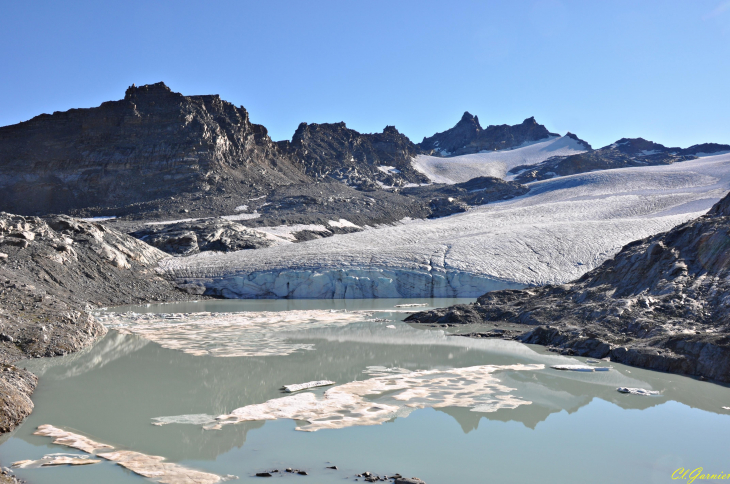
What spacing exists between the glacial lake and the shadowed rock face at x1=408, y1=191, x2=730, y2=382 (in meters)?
0.77

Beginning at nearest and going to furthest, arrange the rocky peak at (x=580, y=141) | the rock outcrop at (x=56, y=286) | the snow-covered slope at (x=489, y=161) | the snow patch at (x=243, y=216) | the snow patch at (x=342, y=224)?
the rock outcrop at (x=56, y=286) → the snow patch at (x=342, y=224) → the snow patch at (x=243, y=216) → the snow-covered slope at (x=489, y=161) → the rocky peak at (x=580, y=141)

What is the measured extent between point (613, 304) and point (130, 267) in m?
25.1

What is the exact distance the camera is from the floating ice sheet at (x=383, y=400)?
24.9 feet

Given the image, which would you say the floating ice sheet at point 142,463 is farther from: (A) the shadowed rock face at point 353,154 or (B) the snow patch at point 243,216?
(A) the shadowed rock face at point 353,154

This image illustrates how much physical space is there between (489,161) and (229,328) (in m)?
131

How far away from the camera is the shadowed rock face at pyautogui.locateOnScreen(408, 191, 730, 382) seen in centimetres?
1142

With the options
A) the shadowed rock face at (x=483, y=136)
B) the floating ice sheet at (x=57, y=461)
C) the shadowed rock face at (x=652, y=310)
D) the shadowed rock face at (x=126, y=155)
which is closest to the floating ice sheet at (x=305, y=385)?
the floating ice sheet at (x=57, y=461)

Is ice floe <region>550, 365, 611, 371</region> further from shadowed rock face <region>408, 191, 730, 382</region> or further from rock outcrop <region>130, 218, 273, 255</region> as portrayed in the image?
rock outcrop <region>130, 218, 273, 255</region>

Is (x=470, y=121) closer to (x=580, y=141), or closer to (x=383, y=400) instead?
(x=580, y=141)

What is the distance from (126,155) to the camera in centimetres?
7150

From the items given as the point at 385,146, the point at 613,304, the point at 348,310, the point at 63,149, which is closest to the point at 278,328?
the point at 348,310

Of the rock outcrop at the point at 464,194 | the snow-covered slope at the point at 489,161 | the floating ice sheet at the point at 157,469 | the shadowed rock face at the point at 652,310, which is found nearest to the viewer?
the floating ice sheet at the point at 157,469

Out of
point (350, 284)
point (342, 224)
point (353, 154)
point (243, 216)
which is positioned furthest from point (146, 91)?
point (350, 284)

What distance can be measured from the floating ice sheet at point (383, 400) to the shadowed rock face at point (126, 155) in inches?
2428
